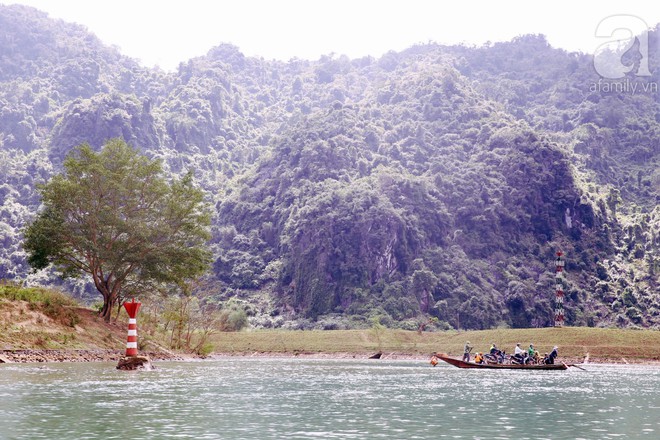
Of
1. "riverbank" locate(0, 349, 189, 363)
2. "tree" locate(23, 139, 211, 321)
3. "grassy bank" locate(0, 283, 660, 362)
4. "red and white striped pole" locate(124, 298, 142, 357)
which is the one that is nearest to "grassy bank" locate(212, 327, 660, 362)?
"grassy bank" locate(0, 283, 660, 362)

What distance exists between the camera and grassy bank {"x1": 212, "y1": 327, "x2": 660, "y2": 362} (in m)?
116

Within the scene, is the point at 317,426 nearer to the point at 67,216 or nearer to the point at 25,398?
the point at 25,398

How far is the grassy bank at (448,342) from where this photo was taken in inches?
4560

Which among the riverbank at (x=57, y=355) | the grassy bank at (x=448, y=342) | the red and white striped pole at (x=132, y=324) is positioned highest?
the red and white striped pole at (x=132, y=324)

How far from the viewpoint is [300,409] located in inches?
1331

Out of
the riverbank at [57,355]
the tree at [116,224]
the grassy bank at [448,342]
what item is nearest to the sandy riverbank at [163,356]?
the riverbank at [57,355]

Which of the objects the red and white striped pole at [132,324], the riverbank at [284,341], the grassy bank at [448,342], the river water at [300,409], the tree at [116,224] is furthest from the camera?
the grassy bank at [448,342]

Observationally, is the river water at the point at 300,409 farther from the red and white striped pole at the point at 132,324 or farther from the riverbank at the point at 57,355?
the riverbank at the point at 57,355

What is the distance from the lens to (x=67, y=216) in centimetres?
7531

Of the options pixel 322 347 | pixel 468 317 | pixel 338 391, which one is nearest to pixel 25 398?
pixel 338 391

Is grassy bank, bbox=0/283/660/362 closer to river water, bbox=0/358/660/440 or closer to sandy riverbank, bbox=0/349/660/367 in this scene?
sandy riverbank, bbox=0/349/660/367

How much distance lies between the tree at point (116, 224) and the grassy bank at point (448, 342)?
55285mm

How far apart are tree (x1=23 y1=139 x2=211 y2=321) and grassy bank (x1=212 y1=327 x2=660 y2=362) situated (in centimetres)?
5529

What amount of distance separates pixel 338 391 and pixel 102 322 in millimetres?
37990
